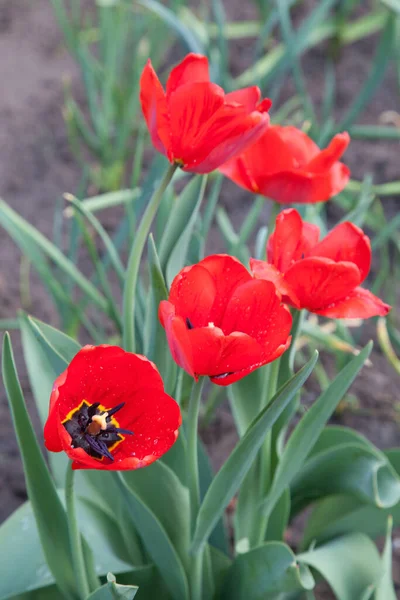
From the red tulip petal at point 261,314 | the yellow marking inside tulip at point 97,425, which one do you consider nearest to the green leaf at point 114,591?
the yellow marking inside tulip at point 97,425

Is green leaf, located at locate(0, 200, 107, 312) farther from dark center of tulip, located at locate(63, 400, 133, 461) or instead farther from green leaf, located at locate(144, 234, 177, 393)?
dark center of tulip, located at locate(63, 400, 133, 461)

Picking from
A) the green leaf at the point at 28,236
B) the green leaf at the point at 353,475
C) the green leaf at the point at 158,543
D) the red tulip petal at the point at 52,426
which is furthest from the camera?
the green leaf at the point at 28,236

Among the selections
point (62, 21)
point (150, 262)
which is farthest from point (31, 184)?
point (150, 262)

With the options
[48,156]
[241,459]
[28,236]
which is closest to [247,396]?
[241,459]

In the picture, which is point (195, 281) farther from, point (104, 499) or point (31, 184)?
point (31, 184)

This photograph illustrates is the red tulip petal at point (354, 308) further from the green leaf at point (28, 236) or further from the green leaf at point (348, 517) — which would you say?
the green leaf at point (28, 236)

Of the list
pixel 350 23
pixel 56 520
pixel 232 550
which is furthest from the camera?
pixel 350 23
